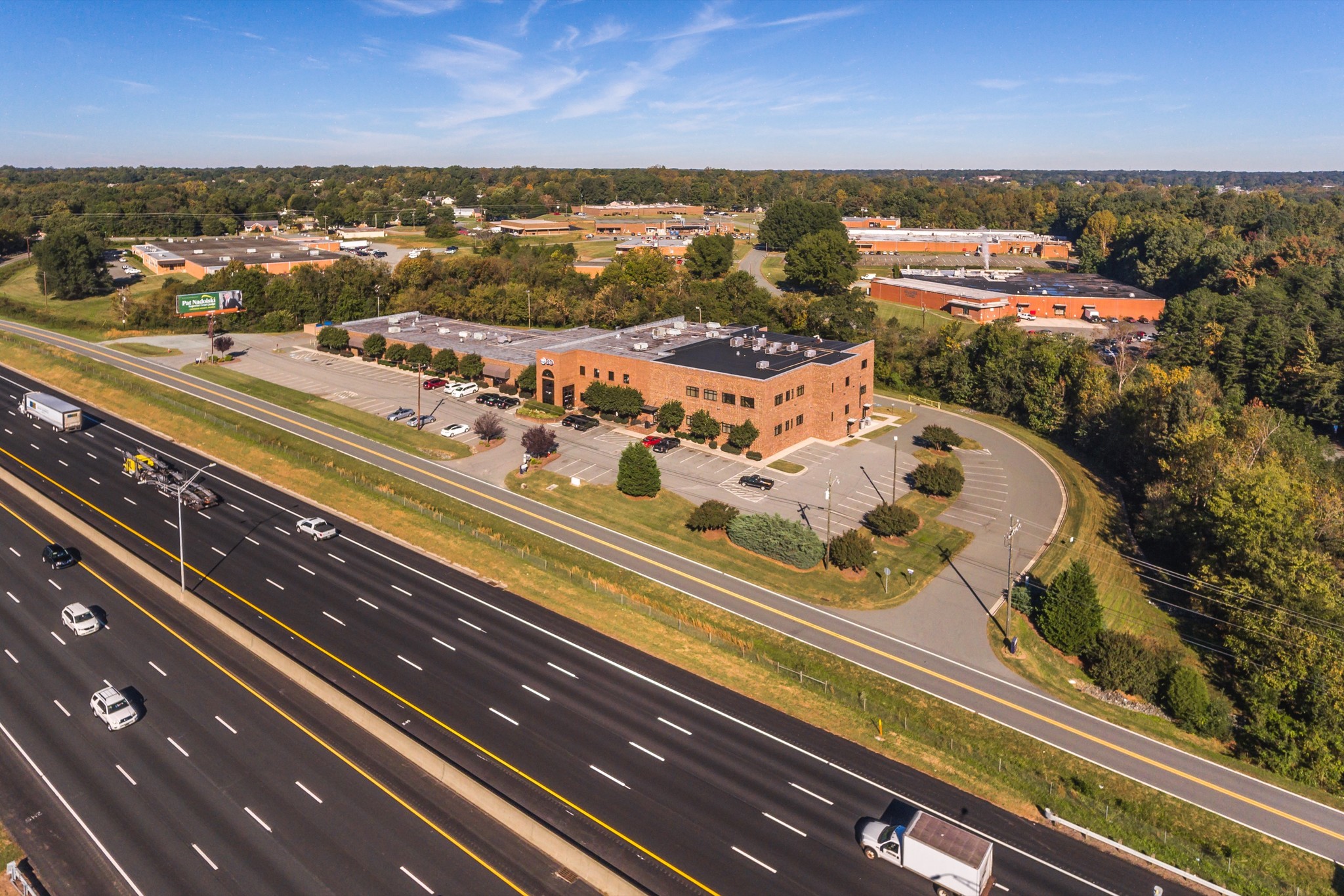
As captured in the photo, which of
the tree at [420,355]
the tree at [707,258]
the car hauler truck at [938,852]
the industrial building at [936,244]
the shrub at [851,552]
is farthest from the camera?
the industrial building at [936,244]

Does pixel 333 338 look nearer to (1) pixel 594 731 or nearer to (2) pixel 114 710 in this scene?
(2) pixel 114 710

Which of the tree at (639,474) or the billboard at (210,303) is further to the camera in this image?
the billboard at (210,303)

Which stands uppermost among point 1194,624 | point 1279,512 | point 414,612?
point 1279,512

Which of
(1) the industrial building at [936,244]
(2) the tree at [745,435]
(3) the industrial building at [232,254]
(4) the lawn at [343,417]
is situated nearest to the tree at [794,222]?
(1) the industrial building at [936,244]

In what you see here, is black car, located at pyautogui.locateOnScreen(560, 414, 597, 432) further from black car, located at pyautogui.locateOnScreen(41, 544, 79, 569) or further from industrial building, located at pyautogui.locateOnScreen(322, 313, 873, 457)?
black car, located at pyautogui.locateOnScreen(41, 544, 79, 569)

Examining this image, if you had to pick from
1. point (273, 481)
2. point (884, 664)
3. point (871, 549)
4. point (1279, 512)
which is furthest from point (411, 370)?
point (1279, 512)

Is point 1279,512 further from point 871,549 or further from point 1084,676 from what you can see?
point 871,549

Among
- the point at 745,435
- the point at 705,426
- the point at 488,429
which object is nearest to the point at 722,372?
the point at 705,426

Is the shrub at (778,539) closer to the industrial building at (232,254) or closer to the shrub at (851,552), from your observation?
the shrub at (851,552)
